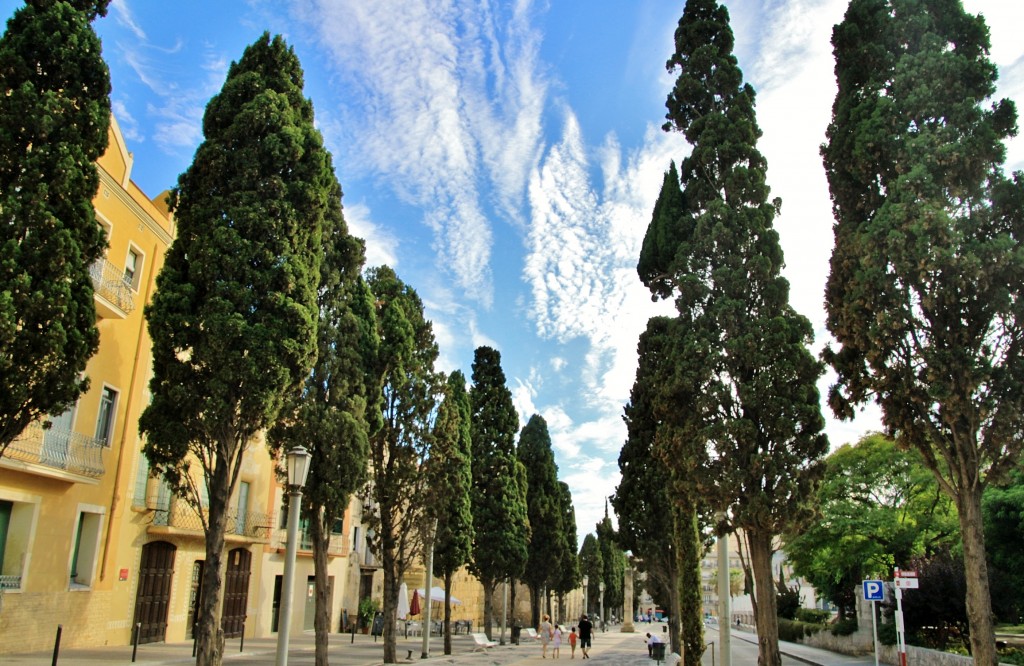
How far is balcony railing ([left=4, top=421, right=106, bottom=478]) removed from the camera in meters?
14.6

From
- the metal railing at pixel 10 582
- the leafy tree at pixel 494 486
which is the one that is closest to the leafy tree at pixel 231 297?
the metal railing at pixel 10 582

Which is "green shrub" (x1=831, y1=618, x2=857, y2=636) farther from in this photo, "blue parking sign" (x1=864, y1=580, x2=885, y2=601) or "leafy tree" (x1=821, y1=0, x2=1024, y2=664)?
"leafy tree" (x1=821, y1=0, x2=1024, y2=664)

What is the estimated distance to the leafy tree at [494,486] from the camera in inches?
1278

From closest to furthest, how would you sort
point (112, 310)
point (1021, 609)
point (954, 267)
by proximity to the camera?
1. point (954, 267)
2. point (112, 310)
3. point (1021, 609)

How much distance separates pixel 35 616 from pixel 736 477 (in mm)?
15177

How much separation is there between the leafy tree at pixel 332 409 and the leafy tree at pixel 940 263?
426 inches

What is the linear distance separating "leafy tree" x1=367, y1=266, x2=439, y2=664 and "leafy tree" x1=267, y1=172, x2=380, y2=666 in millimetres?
1579

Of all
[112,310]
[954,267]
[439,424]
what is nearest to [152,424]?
[112,310]

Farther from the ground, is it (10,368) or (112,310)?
(112,310)

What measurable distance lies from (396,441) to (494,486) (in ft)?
41.2

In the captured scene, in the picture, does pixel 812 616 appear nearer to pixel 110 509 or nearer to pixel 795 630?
pixel 795 630

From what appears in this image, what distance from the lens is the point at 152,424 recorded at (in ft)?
41.0

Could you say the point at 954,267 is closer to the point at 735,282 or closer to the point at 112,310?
the point at 735,282

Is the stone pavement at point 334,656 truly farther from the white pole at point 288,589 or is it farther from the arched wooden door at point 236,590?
the white pole at point 288,589
